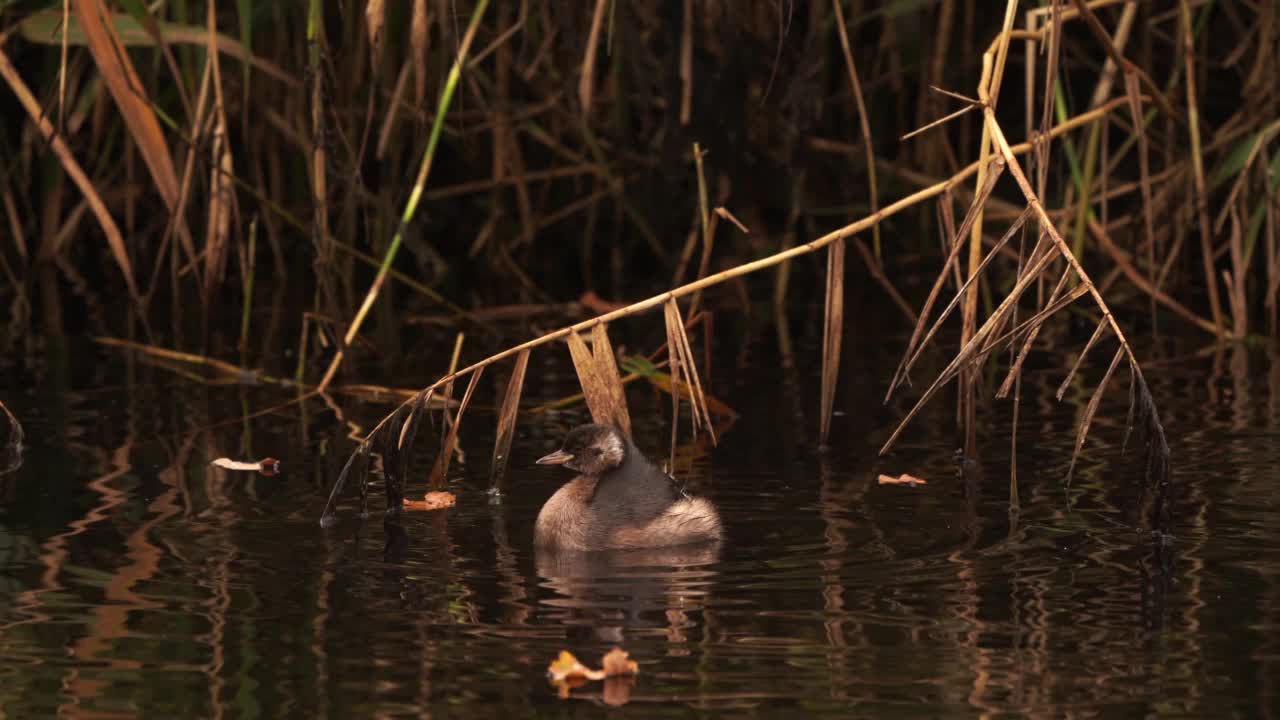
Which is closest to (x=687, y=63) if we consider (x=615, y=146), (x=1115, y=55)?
(x=1115, y=55)

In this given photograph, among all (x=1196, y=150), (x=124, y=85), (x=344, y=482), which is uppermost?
(x=124, y=85)

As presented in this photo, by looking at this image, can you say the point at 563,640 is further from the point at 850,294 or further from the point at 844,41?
the point at 850,294

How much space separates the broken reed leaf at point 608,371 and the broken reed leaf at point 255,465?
1558mm

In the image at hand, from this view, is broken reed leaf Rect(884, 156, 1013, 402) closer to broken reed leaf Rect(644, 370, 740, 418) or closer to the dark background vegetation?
the dark background vegetation

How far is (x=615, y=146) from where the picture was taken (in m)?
12.7

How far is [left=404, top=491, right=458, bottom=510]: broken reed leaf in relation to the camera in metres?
6.80

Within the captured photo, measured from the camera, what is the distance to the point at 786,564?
593cm

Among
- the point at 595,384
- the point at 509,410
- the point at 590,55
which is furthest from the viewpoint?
the point at 590,55

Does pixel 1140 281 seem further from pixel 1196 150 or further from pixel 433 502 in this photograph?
pixel 433 502

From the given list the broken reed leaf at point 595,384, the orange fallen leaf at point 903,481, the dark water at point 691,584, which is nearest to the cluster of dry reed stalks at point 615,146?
the broken reed leaf at point 595,384

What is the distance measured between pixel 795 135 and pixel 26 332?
12.8 ft

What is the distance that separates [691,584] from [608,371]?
2.45 ft

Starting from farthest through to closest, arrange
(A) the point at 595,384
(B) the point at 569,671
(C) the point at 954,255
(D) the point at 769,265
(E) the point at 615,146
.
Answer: (E) the point at 615,146, (A) the point at 595,384, (D) the point at 769,265, (C) the point at 954,255, (B) the point at 569,671

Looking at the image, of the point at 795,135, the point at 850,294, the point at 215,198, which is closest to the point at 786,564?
the point at 215,198
